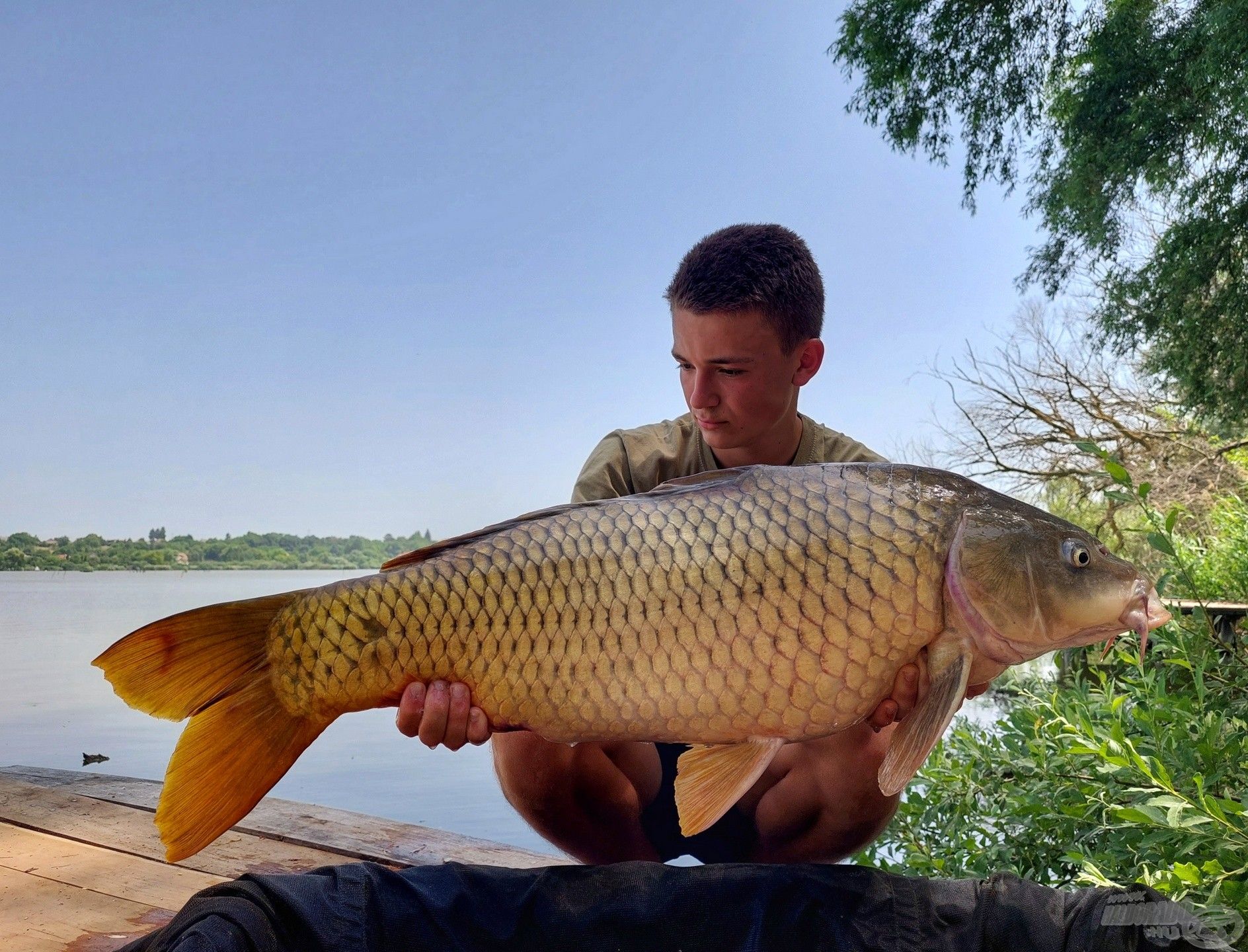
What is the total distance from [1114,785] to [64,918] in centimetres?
178

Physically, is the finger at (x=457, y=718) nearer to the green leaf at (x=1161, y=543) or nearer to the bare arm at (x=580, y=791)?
the bare arm at (x=580, y=791)

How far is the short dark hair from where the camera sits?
1.76 m

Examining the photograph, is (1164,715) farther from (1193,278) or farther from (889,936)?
(1193,278)

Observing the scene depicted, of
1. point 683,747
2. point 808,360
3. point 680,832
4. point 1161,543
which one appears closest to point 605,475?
point 808,360

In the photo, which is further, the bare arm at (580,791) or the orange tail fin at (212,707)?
the bare arm at (580,791)

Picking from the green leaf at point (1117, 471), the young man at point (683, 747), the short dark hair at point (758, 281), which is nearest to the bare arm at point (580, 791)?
the young man at point (683, 747)

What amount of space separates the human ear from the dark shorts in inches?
28.9

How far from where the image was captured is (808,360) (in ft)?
6.26

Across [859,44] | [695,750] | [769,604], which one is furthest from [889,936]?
→ [859,44]

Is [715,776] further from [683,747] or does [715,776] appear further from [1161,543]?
[1161,543]

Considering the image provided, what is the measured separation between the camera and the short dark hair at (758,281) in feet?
5.79

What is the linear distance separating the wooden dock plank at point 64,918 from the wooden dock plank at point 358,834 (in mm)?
359

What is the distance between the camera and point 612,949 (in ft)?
4.24

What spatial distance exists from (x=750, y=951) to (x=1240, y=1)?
548 cm
